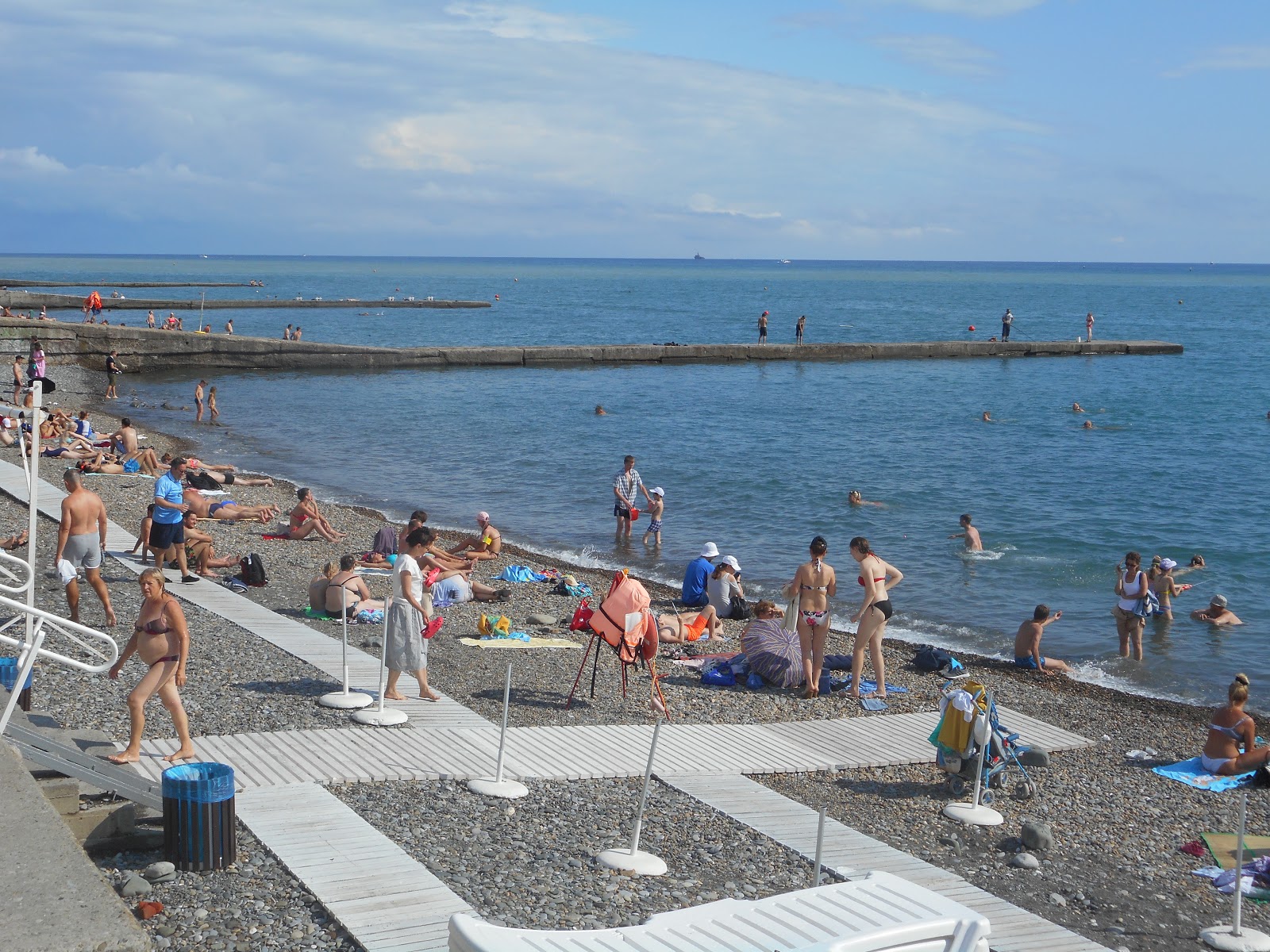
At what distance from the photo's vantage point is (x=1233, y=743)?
432 inches

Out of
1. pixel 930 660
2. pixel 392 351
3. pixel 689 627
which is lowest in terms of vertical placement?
pixel 930 660

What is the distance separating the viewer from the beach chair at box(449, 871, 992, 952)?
196 inches

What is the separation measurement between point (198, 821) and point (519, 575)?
11.1 metres

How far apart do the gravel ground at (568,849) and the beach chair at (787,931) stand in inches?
53.9

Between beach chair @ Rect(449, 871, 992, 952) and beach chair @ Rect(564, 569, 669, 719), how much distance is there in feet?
17.9

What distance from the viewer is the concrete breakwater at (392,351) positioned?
47.6 metres

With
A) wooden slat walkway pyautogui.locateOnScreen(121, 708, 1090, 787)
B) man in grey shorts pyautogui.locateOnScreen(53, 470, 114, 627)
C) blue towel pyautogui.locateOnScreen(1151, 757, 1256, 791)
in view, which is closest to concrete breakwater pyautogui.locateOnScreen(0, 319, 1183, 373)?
man in grey shorts pyautogui.locateOnScreen(53, 470, 114, 627)

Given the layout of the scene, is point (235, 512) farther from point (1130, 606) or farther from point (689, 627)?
point (1130, 606)

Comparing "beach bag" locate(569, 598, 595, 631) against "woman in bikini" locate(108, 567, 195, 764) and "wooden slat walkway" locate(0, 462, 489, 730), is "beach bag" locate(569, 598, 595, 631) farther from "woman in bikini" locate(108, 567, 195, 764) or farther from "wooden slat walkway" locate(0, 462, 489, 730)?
"woman in bikini" locate(108, 567, 195, 764)

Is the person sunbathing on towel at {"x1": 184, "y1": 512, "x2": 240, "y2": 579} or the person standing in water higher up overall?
the person sunbathing on towel at {"x1": 184, "y1": 512, "x2": 240, "y2": 579}

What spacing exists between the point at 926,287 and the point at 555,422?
5842 inches

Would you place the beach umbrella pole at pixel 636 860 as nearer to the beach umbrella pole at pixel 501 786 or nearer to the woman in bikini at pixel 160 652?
the beach umbrella pole at pixel 501 786

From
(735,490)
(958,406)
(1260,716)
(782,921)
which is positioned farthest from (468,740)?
(958,406)

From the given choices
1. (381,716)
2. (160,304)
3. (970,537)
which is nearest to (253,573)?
(381,716)
